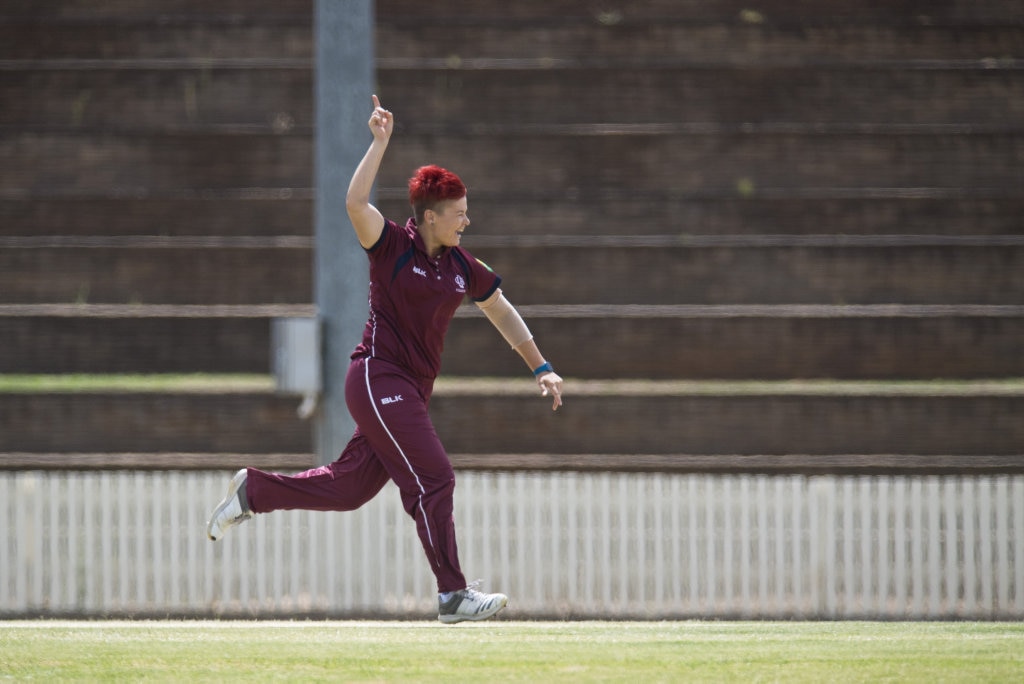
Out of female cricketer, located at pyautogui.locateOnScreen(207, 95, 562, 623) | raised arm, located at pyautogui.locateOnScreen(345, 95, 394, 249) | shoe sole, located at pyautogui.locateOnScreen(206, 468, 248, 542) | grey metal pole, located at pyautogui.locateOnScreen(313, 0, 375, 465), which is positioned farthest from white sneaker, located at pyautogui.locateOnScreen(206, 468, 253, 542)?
grey metal pole, located at pyautogui.locateOnScreen(313, 0, 375, 465)

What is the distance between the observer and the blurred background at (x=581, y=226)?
13.5 m

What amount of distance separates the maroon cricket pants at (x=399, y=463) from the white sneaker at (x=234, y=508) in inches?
7.4

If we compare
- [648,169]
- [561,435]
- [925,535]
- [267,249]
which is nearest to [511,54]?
[648,169]

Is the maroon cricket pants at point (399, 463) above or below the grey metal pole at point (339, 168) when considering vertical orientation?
below

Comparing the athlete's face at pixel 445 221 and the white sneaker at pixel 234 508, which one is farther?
the white sneaker at pixel 234 508

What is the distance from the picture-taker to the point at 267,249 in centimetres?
1462

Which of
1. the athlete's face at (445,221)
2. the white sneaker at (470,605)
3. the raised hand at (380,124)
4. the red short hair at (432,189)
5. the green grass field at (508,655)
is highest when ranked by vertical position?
the raised hand at (380,124)

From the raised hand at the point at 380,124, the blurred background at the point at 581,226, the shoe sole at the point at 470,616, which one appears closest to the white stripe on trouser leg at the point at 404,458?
the shoe sole at the point at 470,616

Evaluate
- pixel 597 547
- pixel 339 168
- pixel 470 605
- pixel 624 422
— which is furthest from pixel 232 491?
pixel 624 422

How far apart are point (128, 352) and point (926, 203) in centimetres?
858

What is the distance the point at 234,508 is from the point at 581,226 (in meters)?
9.77

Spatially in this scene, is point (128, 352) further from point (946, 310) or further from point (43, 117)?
point (946, 310)

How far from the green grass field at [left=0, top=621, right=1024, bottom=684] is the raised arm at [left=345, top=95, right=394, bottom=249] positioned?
4.97 ft

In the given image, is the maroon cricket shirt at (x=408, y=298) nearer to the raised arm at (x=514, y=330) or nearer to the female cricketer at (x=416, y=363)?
the female cricketer at (x=416, y=363)
